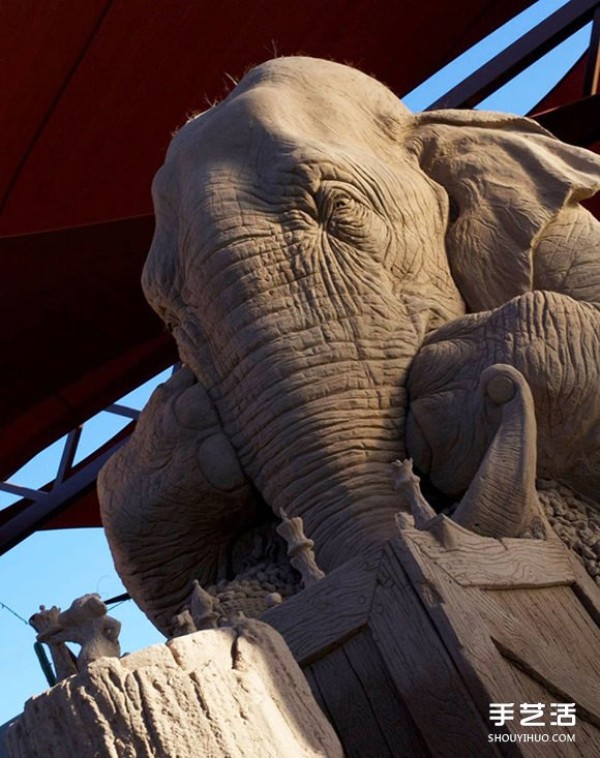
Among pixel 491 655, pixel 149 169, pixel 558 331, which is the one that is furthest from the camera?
pixel 149 169

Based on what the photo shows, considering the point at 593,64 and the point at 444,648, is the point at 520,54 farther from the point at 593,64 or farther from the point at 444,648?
the point at 444,648

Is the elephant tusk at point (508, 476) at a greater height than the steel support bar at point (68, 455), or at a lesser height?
lesser

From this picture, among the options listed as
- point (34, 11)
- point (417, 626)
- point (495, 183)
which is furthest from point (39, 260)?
point (417, 626)

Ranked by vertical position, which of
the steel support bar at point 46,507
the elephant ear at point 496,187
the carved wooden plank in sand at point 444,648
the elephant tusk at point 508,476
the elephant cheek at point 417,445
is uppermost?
the steel support bar at point 46,507

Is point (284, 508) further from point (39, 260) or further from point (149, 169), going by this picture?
point (149, 169)

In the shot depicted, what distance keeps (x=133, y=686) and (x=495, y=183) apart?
1679mm

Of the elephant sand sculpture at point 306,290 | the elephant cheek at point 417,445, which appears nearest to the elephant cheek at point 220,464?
the elephant sand sculpture at point 306,290

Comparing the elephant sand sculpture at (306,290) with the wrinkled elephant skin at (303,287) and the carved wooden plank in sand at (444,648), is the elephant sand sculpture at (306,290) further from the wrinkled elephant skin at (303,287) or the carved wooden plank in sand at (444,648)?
the carved wooden plank in sand at (444,648)

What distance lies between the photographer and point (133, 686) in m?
1.41

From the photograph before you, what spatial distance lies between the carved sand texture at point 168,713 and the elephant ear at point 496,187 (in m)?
1.34

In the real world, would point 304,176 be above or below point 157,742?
above

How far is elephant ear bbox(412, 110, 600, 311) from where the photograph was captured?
2.73 meters

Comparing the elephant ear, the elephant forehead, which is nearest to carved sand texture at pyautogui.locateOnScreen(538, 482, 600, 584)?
the elephant ear

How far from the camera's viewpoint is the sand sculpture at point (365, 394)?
1933 millimetres
